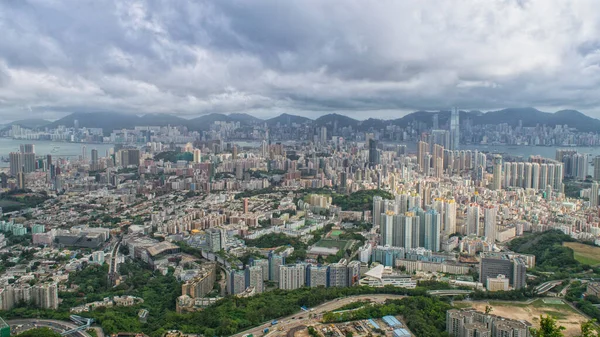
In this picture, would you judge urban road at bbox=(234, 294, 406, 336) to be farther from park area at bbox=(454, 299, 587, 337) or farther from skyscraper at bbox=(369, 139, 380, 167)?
skyscraper at bbox=(369, 139, 380, 167)

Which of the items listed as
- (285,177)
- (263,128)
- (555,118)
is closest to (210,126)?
(263,128)

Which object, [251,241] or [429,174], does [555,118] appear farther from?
[251,241]

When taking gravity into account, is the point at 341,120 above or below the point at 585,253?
above

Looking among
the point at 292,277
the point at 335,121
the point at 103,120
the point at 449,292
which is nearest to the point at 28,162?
the point at 103,120

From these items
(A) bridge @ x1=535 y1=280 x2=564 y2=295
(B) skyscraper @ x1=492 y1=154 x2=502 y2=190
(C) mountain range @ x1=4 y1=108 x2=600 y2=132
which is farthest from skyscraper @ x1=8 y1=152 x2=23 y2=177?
(A) bridge @ x1=535 y1=280 x2=564 y2=295

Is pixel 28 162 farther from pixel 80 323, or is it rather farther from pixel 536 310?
pixel 536 310

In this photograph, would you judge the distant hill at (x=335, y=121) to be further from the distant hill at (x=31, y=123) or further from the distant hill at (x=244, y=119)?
the distant hill at (x=31, y=123)
